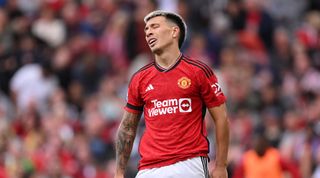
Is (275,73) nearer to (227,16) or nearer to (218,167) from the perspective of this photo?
(227,16)

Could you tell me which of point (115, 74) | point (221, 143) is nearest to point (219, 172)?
point (221, 143)

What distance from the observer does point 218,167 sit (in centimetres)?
1090

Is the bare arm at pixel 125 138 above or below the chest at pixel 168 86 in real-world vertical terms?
below

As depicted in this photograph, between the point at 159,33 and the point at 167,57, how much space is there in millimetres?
216

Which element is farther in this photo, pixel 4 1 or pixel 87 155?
pixel 4 1

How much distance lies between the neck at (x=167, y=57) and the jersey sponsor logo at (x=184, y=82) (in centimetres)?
18

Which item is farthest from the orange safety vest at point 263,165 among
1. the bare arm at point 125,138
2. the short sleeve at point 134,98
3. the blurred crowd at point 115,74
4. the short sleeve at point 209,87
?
the short sleeve at point 209,87

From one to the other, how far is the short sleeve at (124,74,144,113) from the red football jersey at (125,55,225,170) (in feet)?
0.27

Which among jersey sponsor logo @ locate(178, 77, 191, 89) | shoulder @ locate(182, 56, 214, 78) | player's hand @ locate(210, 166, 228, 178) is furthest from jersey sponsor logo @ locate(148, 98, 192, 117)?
player's hand @ locate(210, 166, 228, 178)

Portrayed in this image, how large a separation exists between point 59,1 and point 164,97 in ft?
41.6

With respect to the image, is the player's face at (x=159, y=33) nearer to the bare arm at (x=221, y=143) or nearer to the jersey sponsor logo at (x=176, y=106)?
the jersey sponsor logo at (x=176, y=106)

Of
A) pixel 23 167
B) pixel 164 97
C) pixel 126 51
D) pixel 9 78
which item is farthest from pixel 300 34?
pixel 164 97

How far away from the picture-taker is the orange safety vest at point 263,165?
660 inches

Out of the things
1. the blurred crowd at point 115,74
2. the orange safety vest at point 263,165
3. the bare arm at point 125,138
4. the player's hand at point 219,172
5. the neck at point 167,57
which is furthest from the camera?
the blurred crowd at point 115,74
